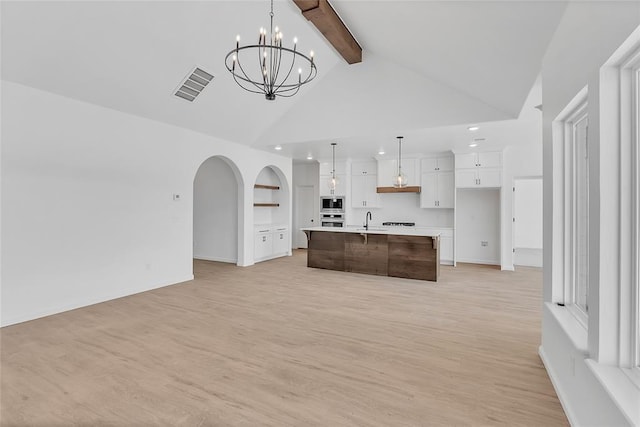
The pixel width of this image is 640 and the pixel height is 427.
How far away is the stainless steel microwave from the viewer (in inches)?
353

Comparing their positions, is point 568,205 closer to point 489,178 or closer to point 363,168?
point 489,178

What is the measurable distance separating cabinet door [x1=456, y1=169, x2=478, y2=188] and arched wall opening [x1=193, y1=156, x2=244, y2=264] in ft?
16.6

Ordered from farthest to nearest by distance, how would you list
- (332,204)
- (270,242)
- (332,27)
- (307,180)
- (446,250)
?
1. (307,180)
2. (332,204)
3. (270,242)
4. (446,250)
5. (332,27)

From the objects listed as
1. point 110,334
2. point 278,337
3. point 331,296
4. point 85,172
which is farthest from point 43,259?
point 331,296

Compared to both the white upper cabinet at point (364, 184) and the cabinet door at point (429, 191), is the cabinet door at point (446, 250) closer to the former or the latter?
the cabinet door at point (429, 191)

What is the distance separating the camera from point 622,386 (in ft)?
4.68

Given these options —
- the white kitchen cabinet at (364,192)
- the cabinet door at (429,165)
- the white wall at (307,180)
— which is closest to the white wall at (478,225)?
the cabinet door at (429,165)

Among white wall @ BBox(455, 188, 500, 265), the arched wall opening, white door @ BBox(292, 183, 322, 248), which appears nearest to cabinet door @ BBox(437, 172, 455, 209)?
white wall @ BBox(455, 188, 500, 265)

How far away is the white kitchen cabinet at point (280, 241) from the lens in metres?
8.32

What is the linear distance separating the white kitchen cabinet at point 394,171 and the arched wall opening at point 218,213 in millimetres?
3659

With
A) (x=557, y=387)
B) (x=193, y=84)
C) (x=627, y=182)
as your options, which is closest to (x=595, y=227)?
(x=627, y=182)

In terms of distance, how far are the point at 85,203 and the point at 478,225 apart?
7894 millimetres

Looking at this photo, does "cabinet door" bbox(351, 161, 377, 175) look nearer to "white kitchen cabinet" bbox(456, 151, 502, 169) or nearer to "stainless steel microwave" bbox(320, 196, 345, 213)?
"stainless steel microwave" bbox(320, 196, 345, 213)

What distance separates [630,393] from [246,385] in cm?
225
